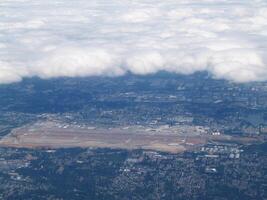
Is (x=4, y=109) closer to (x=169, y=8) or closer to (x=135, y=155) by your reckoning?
(x=135, y=155)

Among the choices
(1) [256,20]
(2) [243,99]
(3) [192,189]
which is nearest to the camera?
(3) [192,189]

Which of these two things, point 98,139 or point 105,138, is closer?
point 98,139

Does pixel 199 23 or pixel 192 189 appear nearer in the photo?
pixel 192 189

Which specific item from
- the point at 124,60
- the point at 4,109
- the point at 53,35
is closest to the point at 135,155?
the point at 4,109

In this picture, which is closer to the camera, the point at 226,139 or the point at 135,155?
the point at 135,155

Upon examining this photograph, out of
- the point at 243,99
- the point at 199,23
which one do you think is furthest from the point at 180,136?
the point at 199,23

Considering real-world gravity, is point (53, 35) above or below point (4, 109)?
above

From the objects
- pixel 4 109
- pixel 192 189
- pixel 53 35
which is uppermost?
pixel 53 35

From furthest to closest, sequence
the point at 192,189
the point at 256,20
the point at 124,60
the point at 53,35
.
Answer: the point at 256,20, the point at 53,35, the point at 124,60, the point at 192,189

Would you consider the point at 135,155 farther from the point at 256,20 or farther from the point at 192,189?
the point at 256,20
